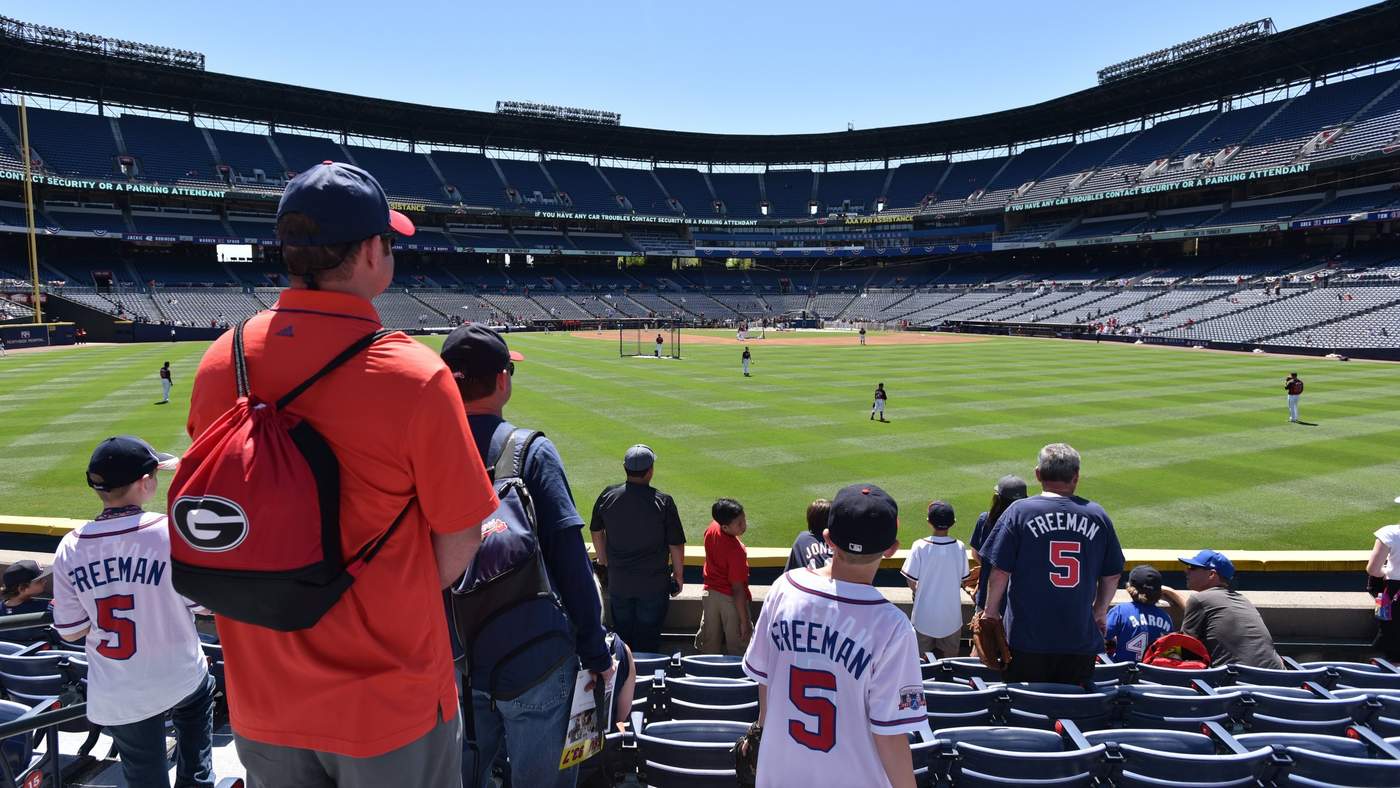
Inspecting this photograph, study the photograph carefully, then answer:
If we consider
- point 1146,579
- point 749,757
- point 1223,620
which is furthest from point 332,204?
point 1223,620

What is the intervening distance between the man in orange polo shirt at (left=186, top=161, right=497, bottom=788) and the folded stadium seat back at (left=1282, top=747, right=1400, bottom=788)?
4.36 metres

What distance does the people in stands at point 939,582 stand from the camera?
6293 millimetres

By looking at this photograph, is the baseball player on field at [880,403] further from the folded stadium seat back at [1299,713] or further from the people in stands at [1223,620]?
the folded stadium seat back at [1299,713]

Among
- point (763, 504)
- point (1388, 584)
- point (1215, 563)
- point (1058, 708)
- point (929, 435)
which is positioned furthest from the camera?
point (929, 435)

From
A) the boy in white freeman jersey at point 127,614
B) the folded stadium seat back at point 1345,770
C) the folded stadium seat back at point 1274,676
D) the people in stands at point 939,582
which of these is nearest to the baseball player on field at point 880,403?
the people in stands at point 939,582

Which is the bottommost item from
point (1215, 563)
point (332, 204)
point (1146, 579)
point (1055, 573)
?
point (1146, 579)

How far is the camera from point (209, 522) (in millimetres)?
1740

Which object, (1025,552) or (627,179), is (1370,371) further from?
(627,179)

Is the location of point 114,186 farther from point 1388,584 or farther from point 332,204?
point 1388,584

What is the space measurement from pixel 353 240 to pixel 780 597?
2018mm

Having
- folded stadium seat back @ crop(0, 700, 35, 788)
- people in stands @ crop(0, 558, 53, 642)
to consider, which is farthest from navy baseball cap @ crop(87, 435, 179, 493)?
people in stands @ crop(0, 558, 53, 642)

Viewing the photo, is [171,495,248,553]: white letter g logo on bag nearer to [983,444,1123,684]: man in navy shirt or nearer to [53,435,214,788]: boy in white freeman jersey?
[53,435,214,788]: boy in white freeman jersey

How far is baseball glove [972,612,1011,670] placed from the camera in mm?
5074

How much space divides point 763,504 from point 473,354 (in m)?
9.61
